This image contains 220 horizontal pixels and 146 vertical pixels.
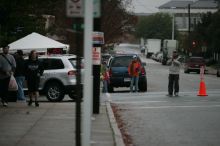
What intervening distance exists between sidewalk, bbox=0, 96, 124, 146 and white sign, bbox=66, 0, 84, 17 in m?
3.90

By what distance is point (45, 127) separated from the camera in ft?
49.3

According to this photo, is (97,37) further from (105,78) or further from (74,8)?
(105,78)

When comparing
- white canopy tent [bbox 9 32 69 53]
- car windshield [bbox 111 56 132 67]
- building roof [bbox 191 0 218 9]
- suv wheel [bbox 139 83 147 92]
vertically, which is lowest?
suv wheel [bbox 139 83 147 92]

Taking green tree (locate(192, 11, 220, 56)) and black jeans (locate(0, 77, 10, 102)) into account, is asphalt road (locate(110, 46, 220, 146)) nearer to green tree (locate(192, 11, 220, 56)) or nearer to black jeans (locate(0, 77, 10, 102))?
black jeans (locate(0, 77, 10, 102))

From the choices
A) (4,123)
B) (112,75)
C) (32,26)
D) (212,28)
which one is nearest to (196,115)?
(4,123)

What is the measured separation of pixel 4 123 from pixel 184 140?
14.5 ft

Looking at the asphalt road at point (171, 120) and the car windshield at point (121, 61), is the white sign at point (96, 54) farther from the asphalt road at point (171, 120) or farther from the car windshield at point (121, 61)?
the car windshield at point (121, 61)

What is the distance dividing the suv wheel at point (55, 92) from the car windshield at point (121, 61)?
8.10 meters

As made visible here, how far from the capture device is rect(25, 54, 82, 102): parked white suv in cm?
2394

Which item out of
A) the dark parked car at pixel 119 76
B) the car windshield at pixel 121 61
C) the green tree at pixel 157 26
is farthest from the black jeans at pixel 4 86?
the green tree at pixel 157 26

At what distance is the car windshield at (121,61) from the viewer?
32094mm

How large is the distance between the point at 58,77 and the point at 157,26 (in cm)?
12425

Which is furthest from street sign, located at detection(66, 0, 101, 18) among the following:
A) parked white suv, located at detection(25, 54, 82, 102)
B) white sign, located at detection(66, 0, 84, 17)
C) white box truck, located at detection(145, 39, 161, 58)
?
white box truck, located at detection(145, 39, 161, 58)

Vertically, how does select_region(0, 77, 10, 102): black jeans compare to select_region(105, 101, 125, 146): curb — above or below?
above
